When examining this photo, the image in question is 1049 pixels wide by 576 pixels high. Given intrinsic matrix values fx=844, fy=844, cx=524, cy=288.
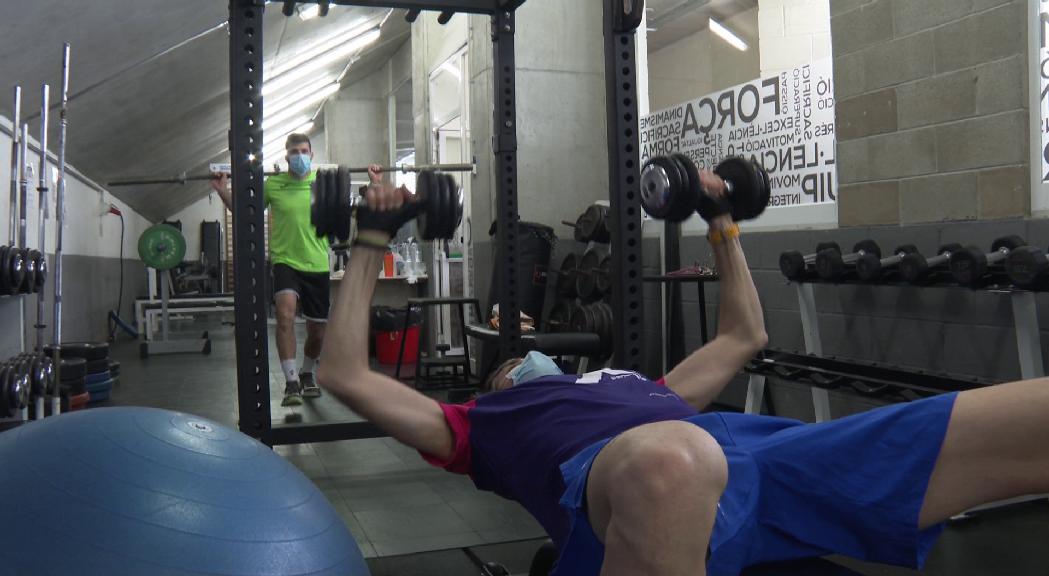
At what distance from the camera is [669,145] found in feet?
14.8

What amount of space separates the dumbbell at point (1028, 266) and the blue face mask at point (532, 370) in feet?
4.54

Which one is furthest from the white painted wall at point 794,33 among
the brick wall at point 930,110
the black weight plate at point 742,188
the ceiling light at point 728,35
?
the black weight plate at point 742,188

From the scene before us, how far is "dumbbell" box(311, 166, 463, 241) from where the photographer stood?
1.57 metres

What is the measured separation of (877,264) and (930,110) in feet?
1.92

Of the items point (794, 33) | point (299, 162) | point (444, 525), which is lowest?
point (444, 525)

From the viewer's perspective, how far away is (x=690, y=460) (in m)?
1.03

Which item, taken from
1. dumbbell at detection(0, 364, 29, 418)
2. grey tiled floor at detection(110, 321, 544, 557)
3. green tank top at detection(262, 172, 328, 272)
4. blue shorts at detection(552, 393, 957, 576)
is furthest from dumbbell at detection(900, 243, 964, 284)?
dumbbell at detection(0, 364, 29, 418)

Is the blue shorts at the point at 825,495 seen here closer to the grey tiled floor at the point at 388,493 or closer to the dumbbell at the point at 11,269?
the grey tiled floor at the point at 388,493

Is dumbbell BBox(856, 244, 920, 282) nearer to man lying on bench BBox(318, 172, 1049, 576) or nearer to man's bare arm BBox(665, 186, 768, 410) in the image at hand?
man's bare arm BBox(665, 186, 768, 410)

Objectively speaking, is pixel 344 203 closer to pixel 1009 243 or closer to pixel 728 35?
pixel 1009 243

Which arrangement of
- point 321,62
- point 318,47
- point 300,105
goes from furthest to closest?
point 300,105, point 321,62, point 318,47

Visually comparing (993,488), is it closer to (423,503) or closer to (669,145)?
(423,503)

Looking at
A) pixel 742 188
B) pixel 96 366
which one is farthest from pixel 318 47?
pixel 742 188

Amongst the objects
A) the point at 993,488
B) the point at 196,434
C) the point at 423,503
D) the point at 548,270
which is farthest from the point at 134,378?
the point at 993,488
